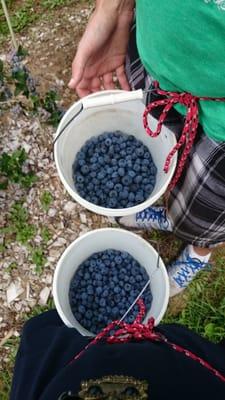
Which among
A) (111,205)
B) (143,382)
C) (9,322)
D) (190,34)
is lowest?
(9,322)

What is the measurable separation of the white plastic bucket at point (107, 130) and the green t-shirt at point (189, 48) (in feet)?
0.70

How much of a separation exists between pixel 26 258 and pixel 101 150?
1.47ft

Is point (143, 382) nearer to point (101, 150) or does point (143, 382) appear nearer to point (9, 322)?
point (101, 150)

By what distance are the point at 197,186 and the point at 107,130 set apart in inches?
15.0

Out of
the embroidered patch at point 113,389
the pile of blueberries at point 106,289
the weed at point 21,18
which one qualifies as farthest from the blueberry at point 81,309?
the weed at point 21,18

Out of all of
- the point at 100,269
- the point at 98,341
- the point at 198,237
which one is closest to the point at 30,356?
the point at 98,341

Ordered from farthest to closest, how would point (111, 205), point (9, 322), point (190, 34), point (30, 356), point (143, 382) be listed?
point (9, 322), point (111, 205), point (30, 356), point (190, 34), point (143, 382)

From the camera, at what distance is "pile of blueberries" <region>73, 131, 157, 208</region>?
4.38ft

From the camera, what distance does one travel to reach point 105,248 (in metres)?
1.44

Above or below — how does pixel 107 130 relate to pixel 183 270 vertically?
above

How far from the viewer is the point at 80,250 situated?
54.1 inches

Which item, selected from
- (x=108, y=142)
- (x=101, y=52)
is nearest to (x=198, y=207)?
(x=108, y=142)

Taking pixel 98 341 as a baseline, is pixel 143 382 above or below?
above

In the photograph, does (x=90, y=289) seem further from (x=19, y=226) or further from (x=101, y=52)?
(x=101, y=52)
